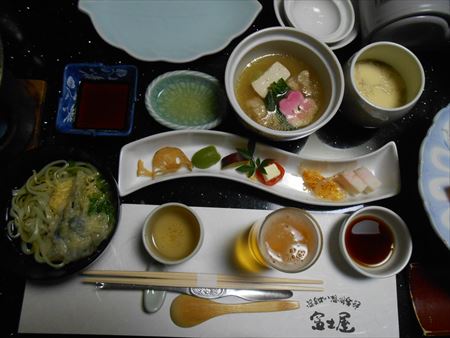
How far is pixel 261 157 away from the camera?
1606mm

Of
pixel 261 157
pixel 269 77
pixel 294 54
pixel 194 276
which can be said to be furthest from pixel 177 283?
pixel 294 54

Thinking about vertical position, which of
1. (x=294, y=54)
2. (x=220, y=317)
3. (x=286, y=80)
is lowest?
(x=220, y=317)

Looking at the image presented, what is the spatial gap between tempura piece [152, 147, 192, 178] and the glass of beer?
390mm

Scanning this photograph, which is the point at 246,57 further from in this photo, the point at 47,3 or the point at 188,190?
the point at 47,3

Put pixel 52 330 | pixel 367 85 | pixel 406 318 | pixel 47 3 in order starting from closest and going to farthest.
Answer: pixel 52 330, pixel 406 318, pixel 367 85, pixel 47 3

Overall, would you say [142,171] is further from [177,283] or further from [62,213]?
[177,283]

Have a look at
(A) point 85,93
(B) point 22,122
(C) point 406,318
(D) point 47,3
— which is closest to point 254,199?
(C) point 406,318

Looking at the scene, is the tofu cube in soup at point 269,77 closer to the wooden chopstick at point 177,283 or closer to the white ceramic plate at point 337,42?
the white ceramic plate at point 337,42

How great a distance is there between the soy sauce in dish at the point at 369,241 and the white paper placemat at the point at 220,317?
0.18ft

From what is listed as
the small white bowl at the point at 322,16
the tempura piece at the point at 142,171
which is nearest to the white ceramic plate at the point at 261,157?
the tempura piece at the point at 142,171

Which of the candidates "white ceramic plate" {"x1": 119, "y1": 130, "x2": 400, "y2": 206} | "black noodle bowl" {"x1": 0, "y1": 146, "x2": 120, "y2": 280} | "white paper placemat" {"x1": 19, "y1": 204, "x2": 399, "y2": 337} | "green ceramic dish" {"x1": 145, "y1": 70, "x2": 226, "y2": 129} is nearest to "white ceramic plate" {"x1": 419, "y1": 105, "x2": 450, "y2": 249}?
"white ceramic plate" {"x1": 119, "y1": 130, "x2": 400, "y2": 206}

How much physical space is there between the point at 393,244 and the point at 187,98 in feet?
3.29

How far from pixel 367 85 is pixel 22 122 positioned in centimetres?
137

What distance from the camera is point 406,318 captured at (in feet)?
4.83
